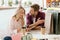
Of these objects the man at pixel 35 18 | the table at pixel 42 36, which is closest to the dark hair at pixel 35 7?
the man at pixel 35 18

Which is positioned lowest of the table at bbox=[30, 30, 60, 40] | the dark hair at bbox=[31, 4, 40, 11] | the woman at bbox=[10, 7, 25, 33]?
the table at bbox=[30, 30, 60, 40]

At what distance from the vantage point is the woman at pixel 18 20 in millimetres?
1257

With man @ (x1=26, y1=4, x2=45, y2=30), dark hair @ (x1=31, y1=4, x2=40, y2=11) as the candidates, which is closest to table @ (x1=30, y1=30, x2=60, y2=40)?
man @ (x1=26, y1=4, x2=45, y2=30)

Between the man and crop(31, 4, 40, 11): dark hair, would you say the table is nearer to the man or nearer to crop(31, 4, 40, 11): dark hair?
the man

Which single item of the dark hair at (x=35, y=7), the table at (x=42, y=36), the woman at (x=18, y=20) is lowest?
the table at (x=42, y=36)

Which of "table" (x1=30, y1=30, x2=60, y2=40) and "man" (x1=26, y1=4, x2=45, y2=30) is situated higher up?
"man" (x1=26, y1=4, x2=45, y2=30)

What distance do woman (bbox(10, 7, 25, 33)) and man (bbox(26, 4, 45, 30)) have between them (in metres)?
0.05

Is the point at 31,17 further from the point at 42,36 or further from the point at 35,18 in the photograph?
the point at 42,36

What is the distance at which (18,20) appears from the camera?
1272 millimetres

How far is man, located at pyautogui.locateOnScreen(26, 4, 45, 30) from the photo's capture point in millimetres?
1256

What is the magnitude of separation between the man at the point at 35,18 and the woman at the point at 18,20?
51 mm

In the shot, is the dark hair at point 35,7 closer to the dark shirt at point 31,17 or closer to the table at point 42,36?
the dark shirt at point 31,17

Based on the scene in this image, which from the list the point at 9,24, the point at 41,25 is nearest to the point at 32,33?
the point at 41,25

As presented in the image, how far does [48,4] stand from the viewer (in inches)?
49.1
